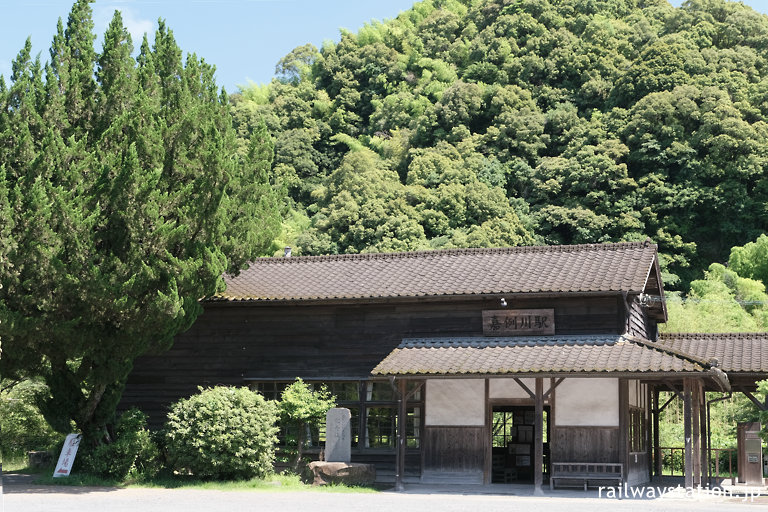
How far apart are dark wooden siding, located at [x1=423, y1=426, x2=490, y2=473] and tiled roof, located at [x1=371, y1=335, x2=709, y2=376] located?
5.83ft

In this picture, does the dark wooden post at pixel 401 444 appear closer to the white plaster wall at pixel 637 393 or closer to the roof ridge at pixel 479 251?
the white plaster wall at pixel 637 393

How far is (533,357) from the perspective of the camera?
19.0 metres

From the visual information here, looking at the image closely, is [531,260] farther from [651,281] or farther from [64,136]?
[64,136]

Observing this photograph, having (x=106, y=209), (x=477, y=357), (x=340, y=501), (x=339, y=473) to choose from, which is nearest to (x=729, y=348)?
(x=477, y=357)

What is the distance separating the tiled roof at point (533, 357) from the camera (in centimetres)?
1786

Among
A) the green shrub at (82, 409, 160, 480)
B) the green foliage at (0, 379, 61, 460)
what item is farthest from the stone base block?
the green foliage at (0, 379, 61, 460)

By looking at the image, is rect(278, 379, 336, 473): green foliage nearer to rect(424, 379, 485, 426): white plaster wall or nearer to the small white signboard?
rect(424, 379, 485, 426): white plaster wall

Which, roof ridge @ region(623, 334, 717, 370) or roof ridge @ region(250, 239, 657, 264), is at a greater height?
roof ridge @ region(250, 239, 657, 264)

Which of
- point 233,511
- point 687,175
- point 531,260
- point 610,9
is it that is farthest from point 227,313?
point 610,9

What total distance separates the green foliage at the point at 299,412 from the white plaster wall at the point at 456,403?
231 cm

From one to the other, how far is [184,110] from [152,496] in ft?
26.8

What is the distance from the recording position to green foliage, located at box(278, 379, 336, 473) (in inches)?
819

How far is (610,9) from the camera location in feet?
224

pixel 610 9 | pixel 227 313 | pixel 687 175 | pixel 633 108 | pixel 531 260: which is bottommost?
pixel 227 313
